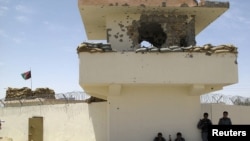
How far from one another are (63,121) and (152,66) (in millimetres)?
9927

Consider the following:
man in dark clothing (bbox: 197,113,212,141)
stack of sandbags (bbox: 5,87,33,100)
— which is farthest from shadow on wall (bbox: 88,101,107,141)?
stack of sandbags (bbox: 5,87,33,100)

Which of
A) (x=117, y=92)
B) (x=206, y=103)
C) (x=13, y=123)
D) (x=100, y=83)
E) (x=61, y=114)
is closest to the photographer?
(x=100, y=83)

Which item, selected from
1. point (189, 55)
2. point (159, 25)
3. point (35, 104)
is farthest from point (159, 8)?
point (35, 104)

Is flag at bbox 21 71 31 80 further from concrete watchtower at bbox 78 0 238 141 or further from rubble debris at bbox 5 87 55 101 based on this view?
concrete watchtower at bbox 78 0 238 141

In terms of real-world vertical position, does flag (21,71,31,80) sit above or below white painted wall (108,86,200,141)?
above

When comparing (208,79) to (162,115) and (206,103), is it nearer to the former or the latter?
(162,115)

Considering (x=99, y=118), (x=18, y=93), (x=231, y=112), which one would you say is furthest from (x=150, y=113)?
(x=18, y=93)

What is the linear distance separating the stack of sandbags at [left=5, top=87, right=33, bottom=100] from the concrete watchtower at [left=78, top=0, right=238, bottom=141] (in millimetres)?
13152

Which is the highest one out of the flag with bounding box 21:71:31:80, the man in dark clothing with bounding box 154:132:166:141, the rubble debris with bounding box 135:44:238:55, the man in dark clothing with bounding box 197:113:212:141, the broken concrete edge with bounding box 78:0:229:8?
the broken concrete edge with bounding box 78:0:229:8

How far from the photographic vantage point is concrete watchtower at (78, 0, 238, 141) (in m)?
10.5

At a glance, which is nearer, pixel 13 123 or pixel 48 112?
pixel 48 112

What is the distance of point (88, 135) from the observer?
695 inches

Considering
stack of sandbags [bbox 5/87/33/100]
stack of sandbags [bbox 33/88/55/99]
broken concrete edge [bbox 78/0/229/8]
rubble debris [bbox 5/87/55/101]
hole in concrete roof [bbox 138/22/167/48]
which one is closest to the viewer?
broken concrete edge [bbox 78/0/229/8]

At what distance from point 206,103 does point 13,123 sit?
10.8 m
